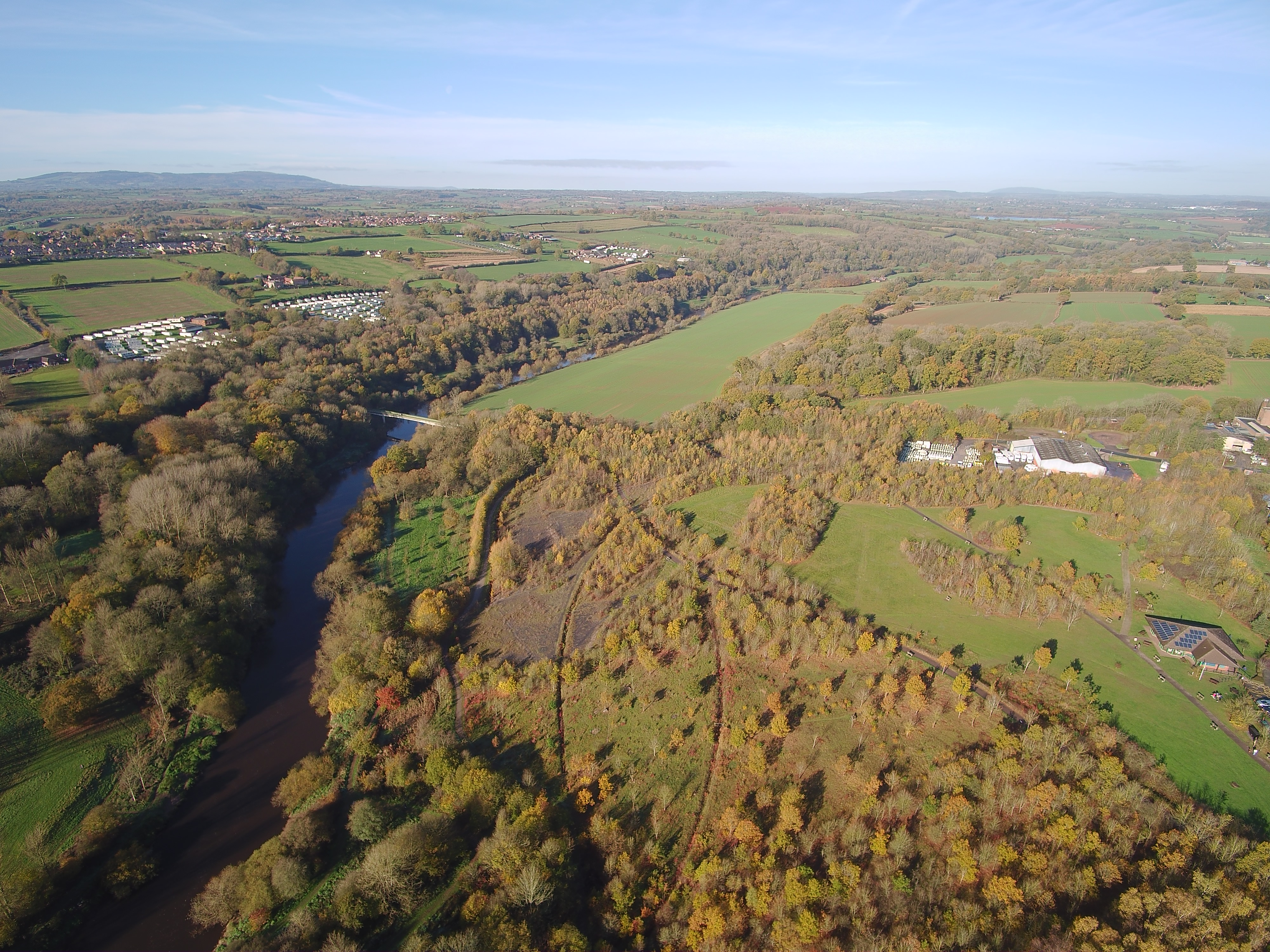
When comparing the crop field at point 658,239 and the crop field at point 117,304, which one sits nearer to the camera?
the crop field at point 117,304

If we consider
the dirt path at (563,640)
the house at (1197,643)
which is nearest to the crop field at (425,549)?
the dirt path at (563,640)

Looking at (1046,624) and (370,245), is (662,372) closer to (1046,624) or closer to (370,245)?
(1046,624)

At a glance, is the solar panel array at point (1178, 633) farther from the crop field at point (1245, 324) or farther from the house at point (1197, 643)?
the crop field at point (1245, 324)

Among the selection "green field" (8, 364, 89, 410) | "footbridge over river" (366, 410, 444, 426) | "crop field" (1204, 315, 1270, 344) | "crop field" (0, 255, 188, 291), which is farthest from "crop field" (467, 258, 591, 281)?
"crop field" (1204, 315, 1270, 344)

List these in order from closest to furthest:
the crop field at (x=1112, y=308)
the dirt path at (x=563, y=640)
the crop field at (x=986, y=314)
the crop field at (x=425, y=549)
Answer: the dirt path at (x=563, y=640) → the crop field at (x=425, y=549) → the crop field at (x=1112, y=308) → the crop field at (x=986, y=314)

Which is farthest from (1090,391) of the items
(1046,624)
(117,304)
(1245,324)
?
(117,304)
